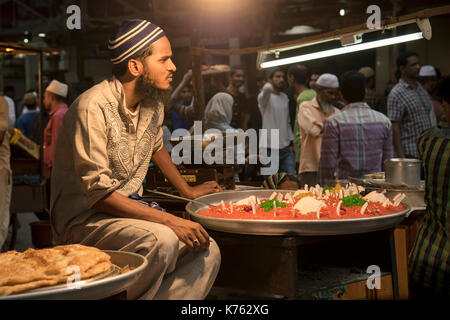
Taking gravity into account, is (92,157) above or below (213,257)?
above

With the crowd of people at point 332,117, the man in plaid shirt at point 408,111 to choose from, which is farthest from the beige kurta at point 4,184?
the man in plaid shirt at point 408,111

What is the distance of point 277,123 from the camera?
8094mm

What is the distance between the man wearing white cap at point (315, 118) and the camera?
236 inches

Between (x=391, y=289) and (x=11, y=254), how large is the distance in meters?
1.98

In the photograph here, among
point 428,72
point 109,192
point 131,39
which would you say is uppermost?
point 428,72

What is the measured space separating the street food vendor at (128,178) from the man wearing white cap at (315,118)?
3.18 meters

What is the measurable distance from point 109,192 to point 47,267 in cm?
66

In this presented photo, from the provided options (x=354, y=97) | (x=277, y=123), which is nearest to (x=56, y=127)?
(x=277, y=123)

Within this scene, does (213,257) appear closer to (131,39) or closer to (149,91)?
(149,91)

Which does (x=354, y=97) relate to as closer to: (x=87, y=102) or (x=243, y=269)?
(x=243, y=269)

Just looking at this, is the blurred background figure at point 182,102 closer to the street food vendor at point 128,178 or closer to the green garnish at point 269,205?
the street food vendor at point 128,178

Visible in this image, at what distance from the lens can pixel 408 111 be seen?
6.00 meters

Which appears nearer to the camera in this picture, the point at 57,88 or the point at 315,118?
the point at 315,118

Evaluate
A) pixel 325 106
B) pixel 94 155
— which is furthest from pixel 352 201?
pixel 325 106
